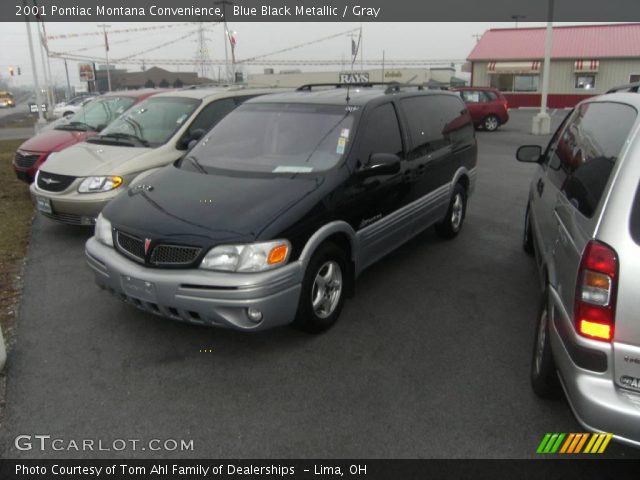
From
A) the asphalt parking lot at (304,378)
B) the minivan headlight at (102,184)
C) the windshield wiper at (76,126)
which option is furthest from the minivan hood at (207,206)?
the windshield wiper at (76,126)

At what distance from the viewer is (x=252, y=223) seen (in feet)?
11.9

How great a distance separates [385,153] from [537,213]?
1.41 meters

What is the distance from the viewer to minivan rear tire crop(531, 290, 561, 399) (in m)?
3.11

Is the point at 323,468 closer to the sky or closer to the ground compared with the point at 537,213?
closer to the ground

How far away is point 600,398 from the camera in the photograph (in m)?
2.36

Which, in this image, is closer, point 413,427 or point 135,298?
point 413,427

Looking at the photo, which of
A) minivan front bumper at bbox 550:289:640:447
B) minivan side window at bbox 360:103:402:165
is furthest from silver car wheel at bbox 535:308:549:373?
minivan side window at bbox 360:103:402:165

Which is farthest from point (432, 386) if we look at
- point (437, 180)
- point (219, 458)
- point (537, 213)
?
point (437, 180)

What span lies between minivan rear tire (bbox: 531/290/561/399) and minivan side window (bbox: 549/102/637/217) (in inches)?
27.8

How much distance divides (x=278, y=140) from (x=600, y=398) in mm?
3250

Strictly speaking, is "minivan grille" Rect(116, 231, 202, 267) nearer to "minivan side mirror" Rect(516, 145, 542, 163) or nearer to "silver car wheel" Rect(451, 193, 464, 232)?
"minivan side mirror" Rect(516, 145, 542, 163)

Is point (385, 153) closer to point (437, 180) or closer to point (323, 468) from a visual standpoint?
point (437, 180)

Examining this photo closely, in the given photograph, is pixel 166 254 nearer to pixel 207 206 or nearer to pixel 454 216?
pixel 207 206
